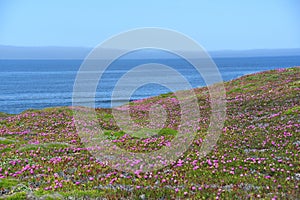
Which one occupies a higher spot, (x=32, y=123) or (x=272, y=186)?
(x=272, y=186)

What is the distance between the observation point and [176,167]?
52.5ft

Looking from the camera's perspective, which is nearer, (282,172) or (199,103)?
(282,172)

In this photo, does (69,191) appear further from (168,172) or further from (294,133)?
(294,133)

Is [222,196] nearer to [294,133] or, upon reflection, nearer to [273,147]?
[273,147]

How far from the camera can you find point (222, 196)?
1206cm

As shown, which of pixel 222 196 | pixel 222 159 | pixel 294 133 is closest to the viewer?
Result: pixel 222 196

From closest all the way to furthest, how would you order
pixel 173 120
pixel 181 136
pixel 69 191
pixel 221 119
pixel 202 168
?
pixel 69 191, pixel 202 168, pixel 181 136, pixel 221 119, pixel 173 120

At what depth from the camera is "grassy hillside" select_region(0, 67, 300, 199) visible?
12.6 m

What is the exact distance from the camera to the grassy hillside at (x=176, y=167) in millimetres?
12586

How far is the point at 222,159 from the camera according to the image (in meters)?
16.6

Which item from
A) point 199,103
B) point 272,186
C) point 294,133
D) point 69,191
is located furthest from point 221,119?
point 69,191

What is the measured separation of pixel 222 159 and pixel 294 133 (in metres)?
6.14

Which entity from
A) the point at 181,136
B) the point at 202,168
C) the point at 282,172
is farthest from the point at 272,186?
the point at 181,136

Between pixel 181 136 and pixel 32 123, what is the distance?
15.6 m
